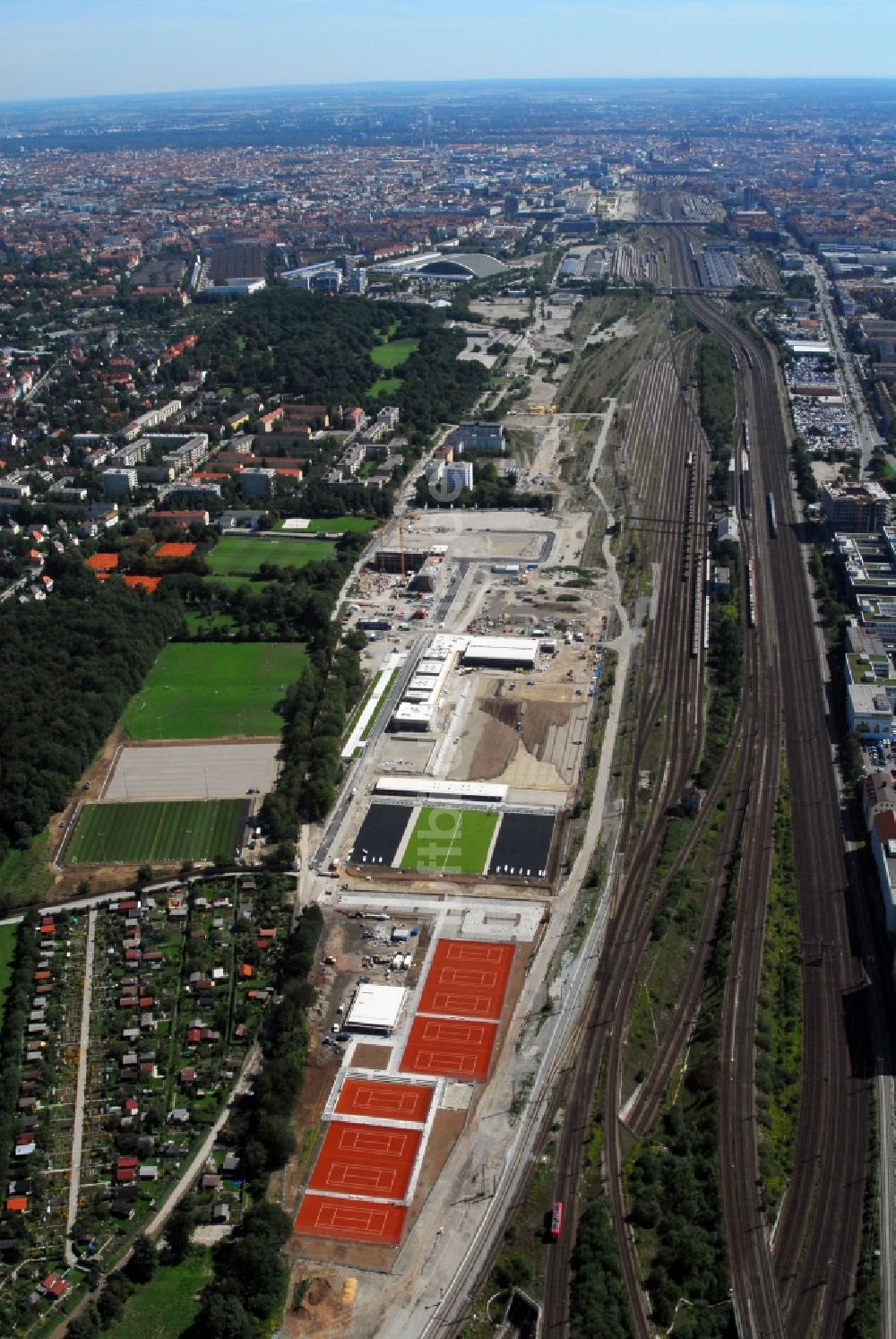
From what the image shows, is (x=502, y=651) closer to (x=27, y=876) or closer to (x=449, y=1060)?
(x=27, y=876)

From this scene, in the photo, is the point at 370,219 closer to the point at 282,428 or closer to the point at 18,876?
the point at 282,428

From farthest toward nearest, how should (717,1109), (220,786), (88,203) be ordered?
(88,203)
(220,786)
(717,1109)

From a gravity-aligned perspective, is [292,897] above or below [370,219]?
below

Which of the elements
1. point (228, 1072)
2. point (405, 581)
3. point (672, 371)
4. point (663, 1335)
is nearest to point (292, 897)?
point (228, 1072)

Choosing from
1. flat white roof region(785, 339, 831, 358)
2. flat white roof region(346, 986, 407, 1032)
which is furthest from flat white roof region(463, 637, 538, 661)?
flat white roof region(785, 339, 831, 358)

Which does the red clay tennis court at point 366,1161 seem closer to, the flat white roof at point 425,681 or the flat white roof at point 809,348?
the flat white roof at point 425,681

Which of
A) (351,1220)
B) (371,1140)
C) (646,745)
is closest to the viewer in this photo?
(351,1220)

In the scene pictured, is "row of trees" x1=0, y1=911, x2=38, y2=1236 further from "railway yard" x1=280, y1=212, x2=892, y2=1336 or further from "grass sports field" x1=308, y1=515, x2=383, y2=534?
"grass sports field" x1=308, y1=515, x2=383, y2=534

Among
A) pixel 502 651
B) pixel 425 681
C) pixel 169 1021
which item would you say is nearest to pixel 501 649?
pixel 502 651

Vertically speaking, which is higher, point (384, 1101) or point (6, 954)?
point (6, 954)
